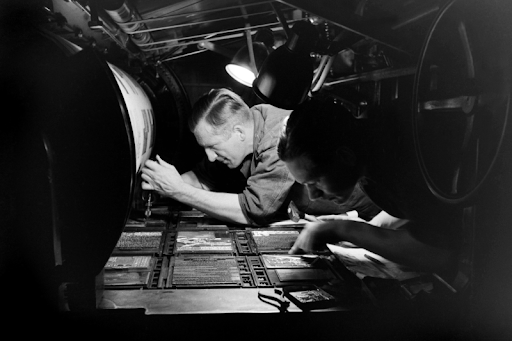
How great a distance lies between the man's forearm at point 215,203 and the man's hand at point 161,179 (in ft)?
0.14

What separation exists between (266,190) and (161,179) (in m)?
0.61

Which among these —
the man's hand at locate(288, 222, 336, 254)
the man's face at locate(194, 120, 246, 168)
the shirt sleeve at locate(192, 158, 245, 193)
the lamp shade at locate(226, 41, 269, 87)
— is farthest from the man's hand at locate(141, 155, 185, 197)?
the man's hand at locate(288, 222, 336, 254)

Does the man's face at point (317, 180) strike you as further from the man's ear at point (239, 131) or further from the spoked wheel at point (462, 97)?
the man's ear at point (239, 131)

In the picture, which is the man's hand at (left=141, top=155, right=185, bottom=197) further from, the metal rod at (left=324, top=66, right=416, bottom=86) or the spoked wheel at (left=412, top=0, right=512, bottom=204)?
the spoked wheel at (left=412, top=0, right=512, bottom=204)

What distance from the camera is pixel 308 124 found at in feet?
5.02

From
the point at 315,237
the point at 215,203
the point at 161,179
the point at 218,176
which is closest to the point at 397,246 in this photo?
the point at 315,237

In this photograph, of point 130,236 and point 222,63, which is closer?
point 130,236

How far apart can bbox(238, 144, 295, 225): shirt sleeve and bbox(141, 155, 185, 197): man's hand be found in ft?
1.26

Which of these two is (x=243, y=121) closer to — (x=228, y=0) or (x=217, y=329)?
(x=228, y=0)

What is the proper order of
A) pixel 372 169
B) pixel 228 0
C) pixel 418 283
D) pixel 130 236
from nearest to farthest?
pixel 418 283, pixel 372 169, pixel 228 0, pixel 130 236

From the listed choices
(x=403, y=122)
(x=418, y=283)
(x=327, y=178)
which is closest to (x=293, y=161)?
(x=327, y=178)

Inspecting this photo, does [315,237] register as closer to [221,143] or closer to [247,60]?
[221,143]

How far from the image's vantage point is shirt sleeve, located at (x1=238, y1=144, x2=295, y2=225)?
89.2 inches

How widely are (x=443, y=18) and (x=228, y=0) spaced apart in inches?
40.2
